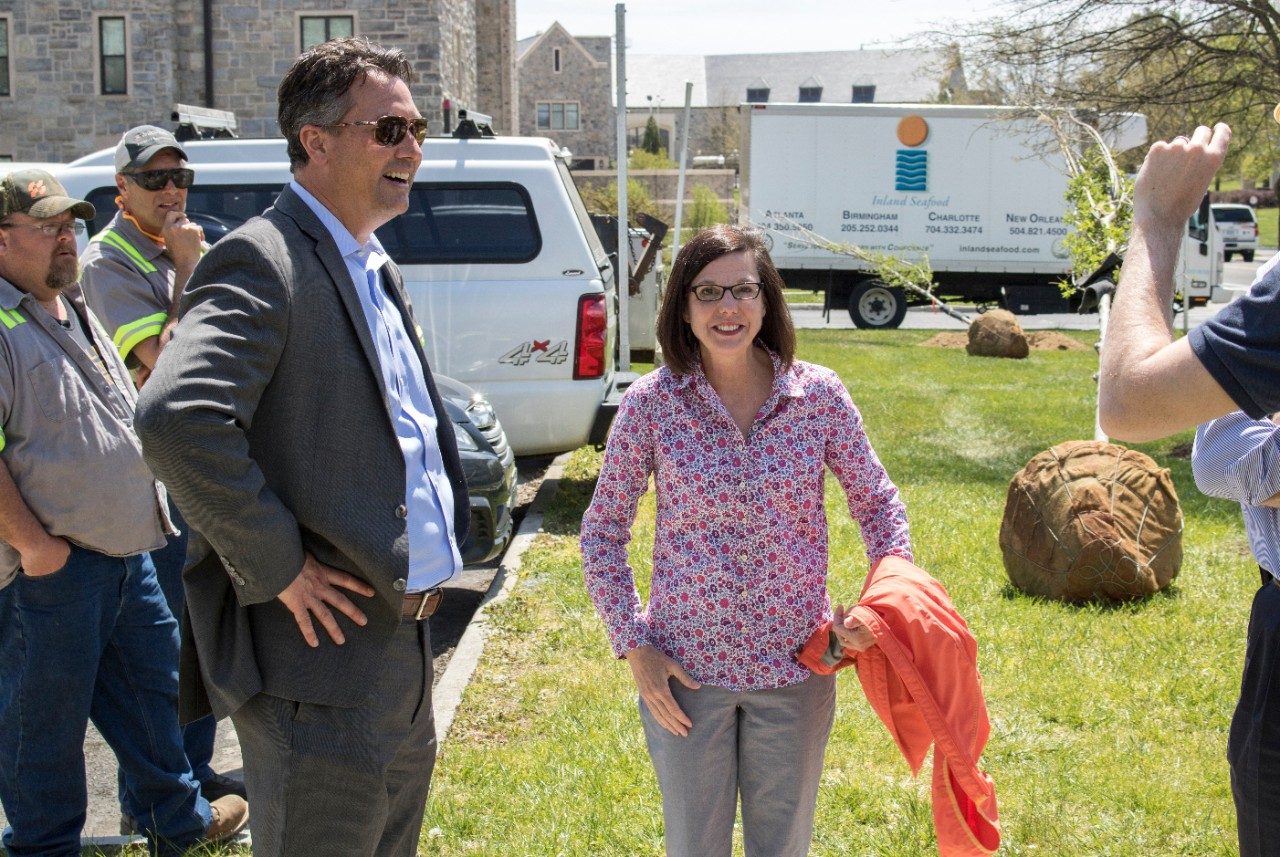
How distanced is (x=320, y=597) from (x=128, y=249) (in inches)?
96.6

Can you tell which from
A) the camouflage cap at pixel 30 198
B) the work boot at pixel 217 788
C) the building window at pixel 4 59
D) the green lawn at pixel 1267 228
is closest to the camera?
the camouflage cap at pixel 30 198

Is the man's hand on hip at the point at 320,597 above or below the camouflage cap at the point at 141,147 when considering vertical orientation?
below

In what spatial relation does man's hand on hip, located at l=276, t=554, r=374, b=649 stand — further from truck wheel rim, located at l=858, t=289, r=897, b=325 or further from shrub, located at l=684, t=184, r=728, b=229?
shrub, located at l=684, t=184, r=728, b=229

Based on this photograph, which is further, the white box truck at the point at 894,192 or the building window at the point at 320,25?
the building window at the point at 320,25

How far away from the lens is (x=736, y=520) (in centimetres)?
290

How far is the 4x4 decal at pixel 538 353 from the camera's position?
8281mm

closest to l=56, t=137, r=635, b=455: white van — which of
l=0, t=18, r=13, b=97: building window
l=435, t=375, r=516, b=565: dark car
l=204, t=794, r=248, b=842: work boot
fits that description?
l=435, t=375, r=516, b=565: dark car

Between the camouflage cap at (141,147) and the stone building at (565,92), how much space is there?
6945cm

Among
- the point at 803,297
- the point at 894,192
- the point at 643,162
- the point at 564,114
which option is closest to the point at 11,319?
the point at 894,192

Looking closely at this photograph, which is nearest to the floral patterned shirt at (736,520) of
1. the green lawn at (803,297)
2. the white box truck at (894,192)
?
the white box truck at (894,192)

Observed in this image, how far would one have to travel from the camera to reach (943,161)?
80.8 ft

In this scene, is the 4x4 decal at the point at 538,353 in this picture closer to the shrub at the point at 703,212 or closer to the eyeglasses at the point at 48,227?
the eyeglasses at the point at 48,227

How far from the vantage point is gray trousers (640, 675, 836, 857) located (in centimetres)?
292

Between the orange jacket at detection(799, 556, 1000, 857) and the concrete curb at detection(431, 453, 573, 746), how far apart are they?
1713 millimetres
